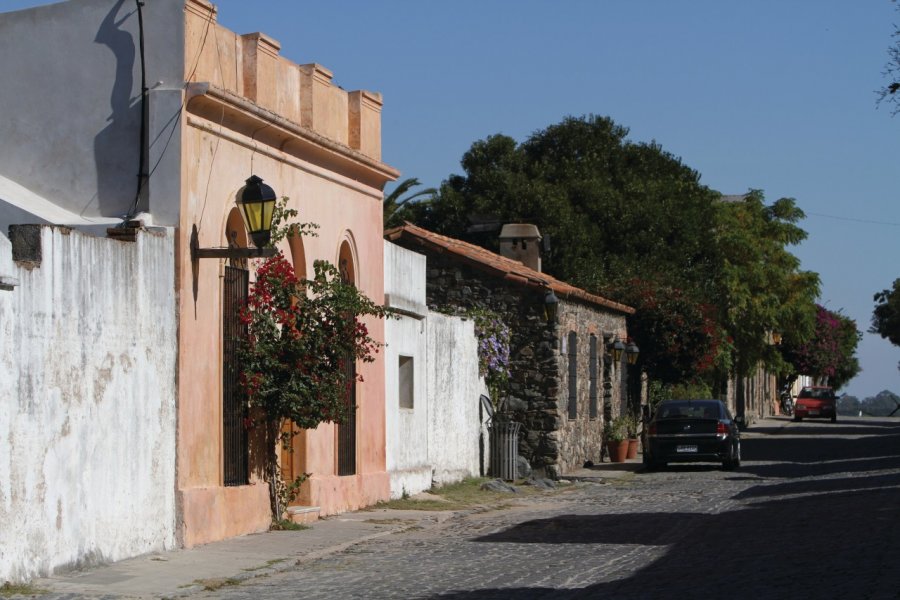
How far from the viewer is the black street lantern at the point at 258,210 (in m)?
15.1

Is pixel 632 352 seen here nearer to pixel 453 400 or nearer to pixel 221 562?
pixel 453 400

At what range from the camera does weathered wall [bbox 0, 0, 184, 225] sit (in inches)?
593

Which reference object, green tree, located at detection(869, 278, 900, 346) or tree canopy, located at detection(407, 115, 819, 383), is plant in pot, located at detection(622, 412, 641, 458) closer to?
tree canopy, located at detection(407, 115, 819, 383)

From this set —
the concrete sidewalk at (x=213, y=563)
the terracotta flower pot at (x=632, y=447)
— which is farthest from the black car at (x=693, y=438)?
the concrete sidewalk at (x=213, y=563)

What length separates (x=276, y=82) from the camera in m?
17.6

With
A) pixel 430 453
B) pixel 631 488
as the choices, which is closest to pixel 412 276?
pixel 430 453

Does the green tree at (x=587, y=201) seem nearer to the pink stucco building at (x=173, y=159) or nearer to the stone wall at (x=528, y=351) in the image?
the stone wall at (x=528, y=351)

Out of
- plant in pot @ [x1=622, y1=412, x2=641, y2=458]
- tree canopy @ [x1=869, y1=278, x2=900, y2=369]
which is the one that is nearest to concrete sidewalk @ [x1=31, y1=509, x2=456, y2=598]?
plant in pot @ [x1=622, y1=412, x2=641, y2=458]

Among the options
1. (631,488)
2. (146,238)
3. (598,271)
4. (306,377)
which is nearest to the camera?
(146,238)

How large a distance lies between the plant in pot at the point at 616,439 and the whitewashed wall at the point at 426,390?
8150 mm

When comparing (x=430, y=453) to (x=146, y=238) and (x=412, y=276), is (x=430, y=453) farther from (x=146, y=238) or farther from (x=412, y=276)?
(x=146, y=238)

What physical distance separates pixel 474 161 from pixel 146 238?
45.4 m

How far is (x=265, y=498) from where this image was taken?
665 inches

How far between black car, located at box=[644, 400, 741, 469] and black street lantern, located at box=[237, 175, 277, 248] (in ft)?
54.1
